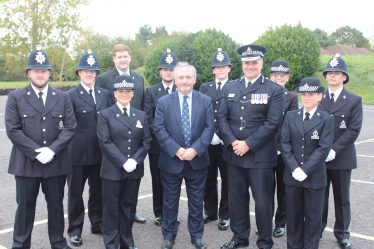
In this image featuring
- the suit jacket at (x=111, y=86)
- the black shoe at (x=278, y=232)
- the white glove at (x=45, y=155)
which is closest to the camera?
the white glove at (x=45, y=155)

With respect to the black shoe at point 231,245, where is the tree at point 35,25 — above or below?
above

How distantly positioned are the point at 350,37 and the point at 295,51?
4847cm

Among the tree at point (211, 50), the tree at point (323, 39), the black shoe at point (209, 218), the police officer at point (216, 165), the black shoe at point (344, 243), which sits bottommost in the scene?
the black shoe at point (209, 218)

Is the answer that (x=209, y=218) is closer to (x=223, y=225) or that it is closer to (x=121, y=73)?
(x=223, y=225)

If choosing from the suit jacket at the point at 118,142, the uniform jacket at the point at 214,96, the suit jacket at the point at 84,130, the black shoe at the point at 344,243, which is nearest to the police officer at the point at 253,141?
the uniform jacket at the point at 214,96

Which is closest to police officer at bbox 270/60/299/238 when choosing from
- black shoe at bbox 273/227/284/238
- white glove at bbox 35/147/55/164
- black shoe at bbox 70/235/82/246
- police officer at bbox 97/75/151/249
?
black shoe at bbox 273/227/284/238

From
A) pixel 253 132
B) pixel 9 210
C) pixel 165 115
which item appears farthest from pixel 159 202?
pixel 9 210

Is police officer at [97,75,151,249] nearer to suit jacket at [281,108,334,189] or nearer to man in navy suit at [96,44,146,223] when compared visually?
man in navy suit at [96,44,146,223]

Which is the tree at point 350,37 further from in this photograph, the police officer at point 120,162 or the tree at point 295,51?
the police officer at point 120,162

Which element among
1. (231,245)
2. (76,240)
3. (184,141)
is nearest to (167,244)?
(231,245)

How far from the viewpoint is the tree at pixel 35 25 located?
32.2 m

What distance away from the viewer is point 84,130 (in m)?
4.66

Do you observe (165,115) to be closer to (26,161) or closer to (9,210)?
(26,161)

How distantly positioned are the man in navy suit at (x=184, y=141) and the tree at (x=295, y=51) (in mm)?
24149
